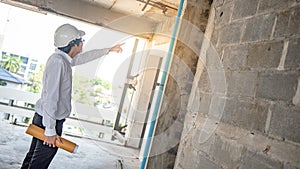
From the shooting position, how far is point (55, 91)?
6.31ft

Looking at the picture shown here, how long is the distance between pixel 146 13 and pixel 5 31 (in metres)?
3.26

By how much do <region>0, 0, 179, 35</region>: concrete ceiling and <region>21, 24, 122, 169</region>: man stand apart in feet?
7.23

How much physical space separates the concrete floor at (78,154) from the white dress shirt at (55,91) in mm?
1146

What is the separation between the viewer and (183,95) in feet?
6.16

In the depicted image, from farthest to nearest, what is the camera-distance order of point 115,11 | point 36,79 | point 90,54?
point 36,79
point 115,11
point 90,54

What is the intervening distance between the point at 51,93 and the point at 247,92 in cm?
137

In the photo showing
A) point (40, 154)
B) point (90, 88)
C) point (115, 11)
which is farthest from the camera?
point (115, 11)

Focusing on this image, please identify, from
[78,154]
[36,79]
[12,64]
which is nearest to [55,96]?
[78,154]

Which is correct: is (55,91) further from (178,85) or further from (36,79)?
(36,79)

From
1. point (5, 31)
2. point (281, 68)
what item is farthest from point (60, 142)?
point (5, 31)

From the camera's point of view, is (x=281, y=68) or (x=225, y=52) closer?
(x=281, y=68)

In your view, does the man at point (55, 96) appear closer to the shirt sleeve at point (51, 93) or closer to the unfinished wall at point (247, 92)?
the shirt sleeve at point (51, 93)

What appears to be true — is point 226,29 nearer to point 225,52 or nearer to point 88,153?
point 225,52

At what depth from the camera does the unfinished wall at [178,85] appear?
1.85 meters
